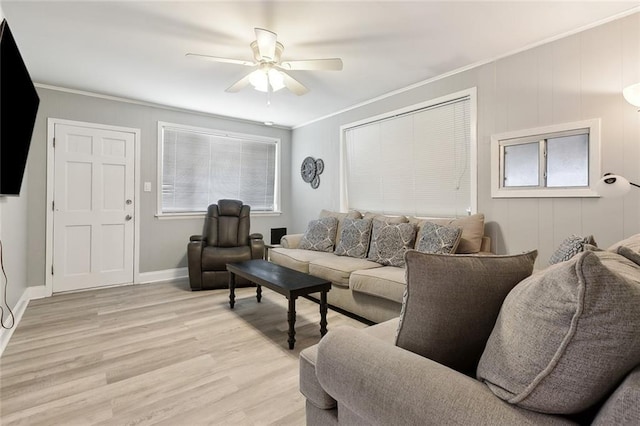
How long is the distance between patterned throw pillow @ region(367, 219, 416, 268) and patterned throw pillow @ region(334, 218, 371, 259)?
0.42 feet

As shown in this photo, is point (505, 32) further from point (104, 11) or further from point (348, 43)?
point (104, 11)

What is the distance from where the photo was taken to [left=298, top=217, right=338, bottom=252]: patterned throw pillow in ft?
12.9

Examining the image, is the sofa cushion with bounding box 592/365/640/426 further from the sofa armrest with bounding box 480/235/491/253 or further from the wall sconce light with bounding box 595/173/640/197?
the sofa armrest with bounding box 480/235/491/253

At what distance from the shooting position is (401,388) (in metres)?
0.85

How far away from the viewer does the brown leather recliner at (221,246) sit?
3930 millimetres

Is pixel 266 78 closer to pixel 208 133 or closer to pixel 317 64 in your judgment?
pixel 317 64

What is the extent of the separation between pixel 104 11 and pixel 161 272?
3228mm

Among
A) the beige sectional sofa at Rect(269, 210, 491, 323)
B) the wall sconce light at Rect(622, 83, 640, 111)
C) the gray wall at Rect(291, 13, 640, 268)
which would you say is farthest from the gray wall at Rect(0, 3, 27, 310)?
the wall sconce light at Rect(622, 83, 640, 111)

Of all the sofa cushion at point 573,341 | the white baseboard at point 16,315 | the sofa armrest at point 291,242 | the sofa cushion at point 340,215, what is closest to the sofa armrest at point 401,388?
the sofa cushion at point 573,341

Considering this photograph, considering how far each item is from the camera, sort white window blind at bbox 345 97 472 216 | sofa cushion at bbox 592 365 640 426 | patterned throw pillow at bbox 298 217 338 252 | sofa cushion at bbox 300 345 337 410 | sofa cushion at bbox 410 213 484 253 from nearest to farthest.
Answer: sofa cushion at bbox 592 365 640 426
sofa cushion at bbox 300 345 337 410
sofa cushion at bbox 410 213 484 253
white window blind at bbox 345 97 472 216
patterned throw pillow at bbox 298 217 338 252

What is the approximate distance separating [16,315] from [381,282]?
3.36 meters

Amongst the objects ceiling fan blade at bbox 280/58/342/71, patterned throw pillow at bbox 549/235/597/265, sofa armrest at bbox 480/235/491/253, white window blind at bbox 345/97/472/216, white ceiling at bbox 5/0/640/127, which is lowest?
sofa armrest at bbox 480/235/491/253

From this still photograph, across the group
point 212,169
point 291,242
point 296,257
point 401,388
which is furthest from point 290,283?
point 212,169

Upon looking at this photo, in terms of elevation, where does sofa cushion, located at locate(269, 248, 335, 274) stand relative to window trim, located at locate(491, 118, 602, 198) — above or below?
below
